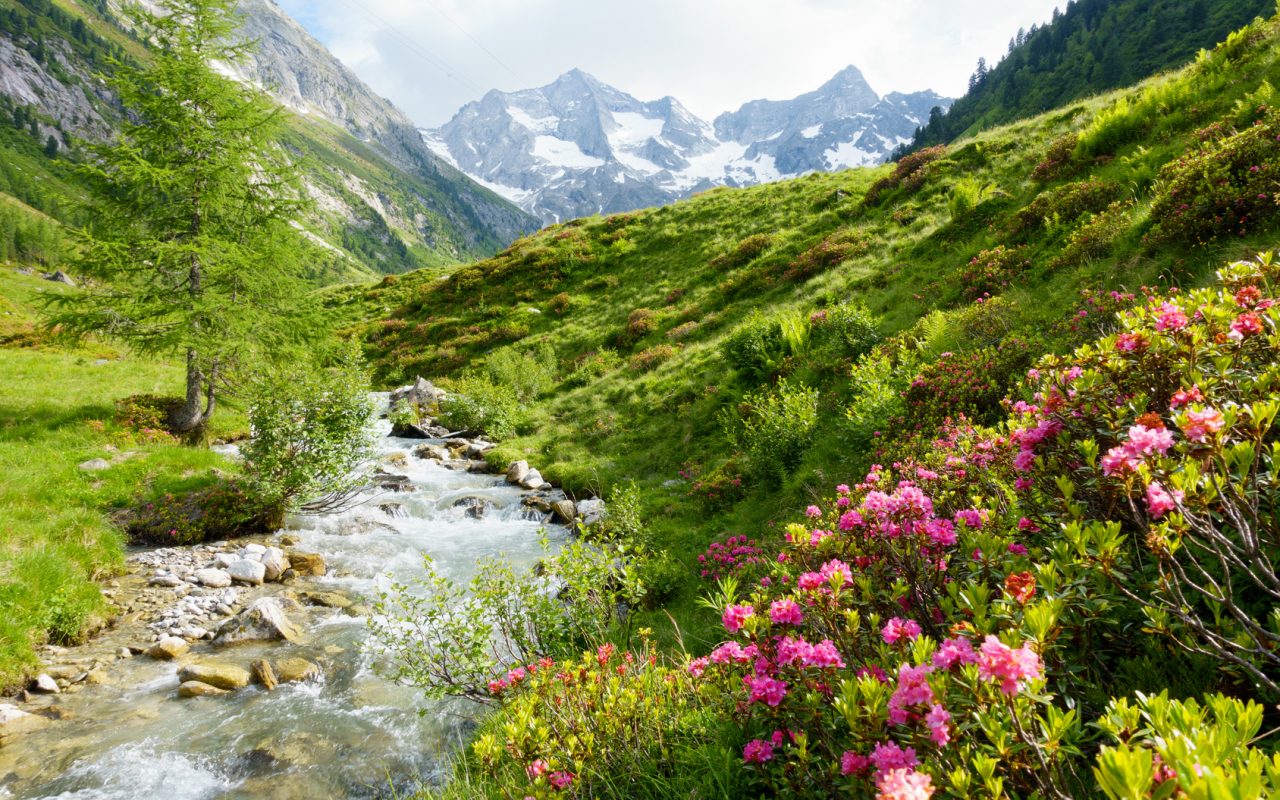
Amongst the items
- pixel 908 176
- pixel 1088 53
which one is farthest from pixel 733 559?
pixel 1088 53

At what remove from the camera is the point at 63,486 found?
32.5ft

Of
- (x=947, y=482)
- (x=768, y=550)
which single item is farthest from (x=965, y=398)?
(x=947, y=482)

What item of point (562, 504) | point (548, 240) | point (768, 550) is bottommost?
point (562, 504)

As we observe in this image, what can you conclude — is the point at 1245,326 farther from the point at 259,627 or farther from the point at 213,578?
the point at 213,578

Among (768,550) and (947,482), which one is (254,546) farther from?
(947,482)

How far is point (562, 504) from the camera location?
12266 millimetres

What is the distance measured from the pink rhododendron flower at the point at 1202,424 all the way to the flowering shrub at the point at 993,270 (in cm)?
973

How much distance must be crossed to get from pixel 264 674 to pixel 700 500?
7.06 meters

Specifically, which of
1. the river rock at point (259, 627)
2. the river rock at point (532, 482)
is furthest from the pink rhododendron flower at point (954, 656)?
the river rock at point (532, 482)

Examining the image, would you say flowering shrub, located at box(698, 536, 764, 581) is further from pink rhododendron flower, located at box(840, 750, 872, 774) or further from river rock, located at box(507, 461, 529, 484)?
river rock, located at box(507, 461, 529, 484)

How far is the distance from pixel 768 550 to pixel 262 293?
1518cm

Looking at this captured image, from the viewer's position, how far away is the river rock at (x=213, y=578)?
28.8ft

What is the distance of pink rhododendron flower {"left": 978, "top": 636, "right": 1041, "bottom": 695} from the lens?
1.53 m

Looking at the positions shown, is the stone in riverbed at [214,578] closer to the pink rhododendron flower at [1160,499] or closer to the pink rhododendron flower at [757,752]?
the pink rhododendron flower at [757,752]
